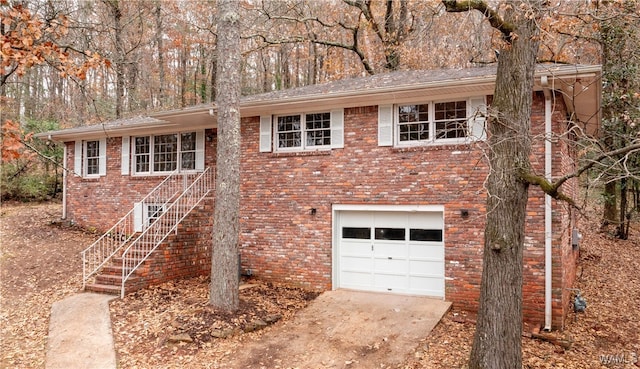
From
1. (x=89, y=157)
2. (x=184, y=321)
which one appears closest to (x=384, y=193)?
(x=184, y=321)

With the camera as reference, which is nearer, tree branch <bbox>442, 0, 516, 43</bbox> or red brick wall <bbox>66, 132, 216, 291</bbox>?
tree branch <bbox>442, 0, 516, 43</bbox>

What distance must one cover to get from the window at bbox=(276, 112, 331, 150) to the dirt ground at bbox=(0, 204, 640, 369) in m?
3.53

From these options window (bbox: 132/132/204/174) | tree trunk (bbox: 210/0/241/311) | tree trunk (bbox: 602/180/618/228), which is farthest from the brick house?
tree trunk (bbox: 602/180/618/228)

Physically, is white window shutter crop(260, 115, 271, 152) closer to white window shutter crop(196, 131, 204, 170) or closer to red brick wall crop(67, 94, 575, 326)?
red brick wall crop(67, 94, 575, 326)

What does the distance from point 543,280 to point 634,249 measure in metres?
10.7

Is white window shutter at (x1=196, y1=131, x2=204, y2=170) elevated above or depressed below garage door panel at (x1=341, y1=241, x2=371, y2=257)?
above

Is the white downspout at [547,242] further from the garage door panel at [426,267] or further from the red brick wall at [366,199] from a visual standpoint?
the garage door panel at [426,267]

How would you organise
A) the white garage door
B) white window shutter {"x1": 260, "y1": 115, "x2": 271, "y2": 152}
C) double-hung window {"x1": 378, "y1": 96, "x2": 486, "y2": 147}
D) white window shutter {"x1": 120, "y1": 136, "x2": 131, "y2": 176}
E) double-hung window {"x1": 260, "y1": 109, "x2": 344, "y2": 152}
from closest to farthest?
1. double-hung window {"x1": 378, "y1": 96, "x2": 486, "y2": 147}
2. the white garage door
3. double-hung window {"x1": 260, "y1": 109, "x2": 344, "y2": 152}
4. white window shutter {"x1": 260, "y1": 115, "x2": 271, "y2": 152}
5. white window shutter {"x1": 120, "y1": 136, "x2": 131, "y2": 176}

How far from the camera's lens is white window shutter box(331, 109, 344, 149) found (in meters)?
9.53

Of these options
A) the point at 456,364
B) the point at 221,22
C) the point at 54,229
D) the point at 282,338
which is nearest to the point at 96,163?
the point at 54,229

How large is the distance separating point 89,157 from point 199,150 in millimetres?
5597

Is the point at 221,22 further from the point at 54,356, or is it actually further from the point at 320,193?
the point at 54,356

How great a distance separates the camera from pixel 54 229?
14.8 metres

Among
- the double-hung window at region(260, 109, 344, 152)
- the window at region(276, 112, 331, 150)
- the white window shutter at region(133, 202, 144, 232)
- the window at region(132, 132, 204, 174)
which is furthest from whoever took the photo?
the white window shutter at region(133, 202, 144, 232)
